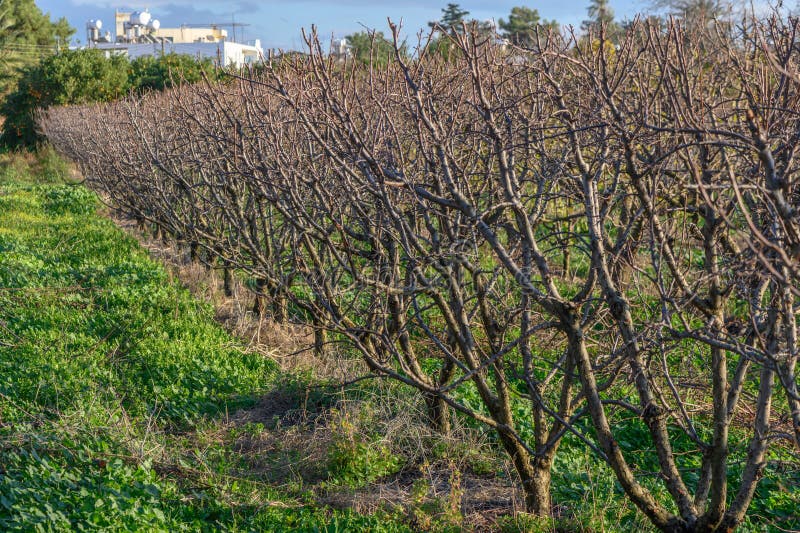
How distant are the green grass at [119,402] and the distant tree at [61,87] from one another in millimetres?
18051

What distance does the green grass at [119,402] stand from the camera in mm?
4449

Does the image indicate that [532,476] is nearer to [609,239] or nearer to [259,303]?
[609,239]

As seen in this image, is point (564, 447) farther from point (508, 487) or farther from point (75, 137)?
point (75, 137)

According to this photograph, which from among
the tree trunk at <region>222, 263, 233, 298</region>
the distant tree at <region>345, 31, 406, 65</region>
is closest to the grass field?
the tree trunk at <region>222, 263, 233, 298</region>

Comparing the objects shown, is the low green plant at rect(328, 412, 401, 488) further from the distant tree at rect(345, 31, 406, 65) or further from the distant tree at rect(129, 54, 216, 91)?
the distant tree at rect(129, 54, 216, 91)

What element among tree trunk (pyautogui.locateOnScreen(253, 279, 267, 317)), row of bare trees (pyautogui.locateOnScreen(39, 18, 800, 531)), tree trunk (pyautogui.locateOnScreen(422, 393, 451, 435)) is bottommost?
tree trunk (pyautogui.locateOnScreen(422, 393, 451, 435))

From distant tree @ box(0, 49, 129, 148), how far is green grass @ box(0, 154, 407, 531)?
59.2 ft

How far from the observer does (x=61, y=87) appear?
1110 inches

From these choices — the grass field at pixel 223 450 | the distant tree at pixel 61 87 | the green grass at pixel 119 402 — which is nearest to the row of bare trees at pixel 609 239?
the grass field at pixel 223 450

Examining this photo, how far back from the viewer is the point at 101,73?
2831cm

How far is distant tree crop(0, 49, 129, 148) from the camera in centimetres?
2787

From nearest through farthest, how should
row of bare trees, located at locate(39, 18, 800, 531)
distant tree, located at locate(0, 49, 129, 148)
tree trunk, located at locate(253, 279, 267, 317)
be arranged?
row of bare trees, located at locate(39, 18, 800, 531) → tree trunk, located at locate(253, 279, 267, 317) → distant tree, located at locate(0, 49, 129, 148)

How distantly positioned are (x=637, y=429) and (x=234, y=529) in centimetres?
318

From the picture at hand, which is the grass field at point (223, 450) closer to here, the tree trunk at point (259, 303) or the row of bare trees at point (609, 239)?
the row of bare trees at point (609, 239)
